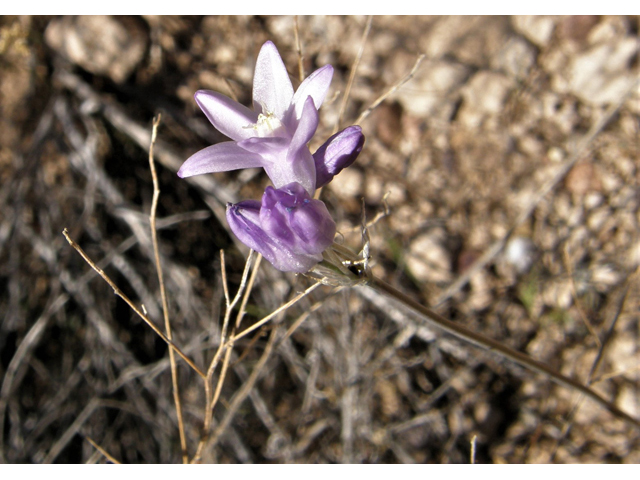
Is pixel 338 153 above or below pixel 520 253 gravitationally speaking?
below

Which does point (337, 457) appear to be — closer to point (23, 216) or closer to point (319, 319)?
point (319, 319)

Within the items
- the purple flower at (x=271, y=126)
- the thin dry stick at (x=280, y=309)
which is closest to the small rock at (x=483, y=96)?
the purple flower at (x=271, y=126)

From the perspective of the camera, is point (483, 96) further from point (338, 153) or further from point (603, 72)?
point (338, 153)

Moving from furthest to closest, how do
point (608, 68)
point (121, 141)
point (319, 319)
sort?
point (121, 141) < point (608, 68) < point (319, 319)

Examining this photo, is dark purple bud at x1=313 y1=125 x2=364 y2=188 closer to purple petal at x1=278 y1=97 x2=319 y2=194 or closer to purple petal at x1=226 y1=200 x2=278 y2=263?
purple petal at x1=278 y1=97 x2=319 y2=194

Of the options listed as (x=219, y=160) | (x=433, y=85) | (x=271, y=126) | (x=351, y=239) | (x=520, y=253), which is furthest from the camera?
(x=433, y=85)

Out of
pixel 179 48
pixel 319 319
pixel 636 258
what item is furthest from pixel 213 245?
pixel 636 258

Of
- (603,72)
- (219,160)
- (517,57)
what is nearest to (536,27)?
(517,57)

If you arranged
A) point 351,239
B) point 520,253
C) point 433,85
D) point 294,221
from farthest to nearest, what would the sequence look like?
1. point 433,85
2. point 351,239
3. point 520,253
4. point 294,221
